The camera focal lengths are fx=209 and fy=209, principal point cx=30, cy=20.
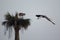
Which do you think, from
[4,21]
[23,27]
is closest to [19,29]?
[23,27]

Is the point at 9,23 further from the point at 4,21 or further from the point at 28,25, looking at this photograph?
the point at 28,25

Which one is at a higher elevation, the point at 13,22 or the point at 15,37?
the point at 13,22

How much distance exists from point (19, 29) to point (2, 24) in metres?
1.33

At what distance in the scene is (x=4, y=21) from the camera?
1500cm

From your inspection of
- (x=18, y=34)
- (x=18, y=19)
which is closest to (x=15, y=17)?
(x=18, y=19)

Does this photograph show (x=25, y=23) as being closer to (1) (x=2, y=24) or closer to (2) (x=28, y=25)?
(2) (x=28, y=25)

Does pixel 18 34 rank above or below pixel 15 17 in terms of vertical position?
below

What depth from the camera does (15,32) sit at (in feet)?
48.6

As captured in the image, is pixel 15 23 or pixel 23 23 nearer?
pixel 15 23

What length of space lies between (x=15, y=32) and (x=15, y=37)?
0.35 meters

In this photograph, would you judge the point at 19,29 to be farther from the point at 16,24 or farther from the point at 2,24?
the point at 2,24

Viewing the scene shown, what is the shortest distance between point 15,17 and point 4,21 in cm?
85

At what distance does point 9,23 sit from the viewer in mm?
14766

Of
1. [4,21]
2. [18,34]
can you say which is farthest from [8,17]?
[18,34]
